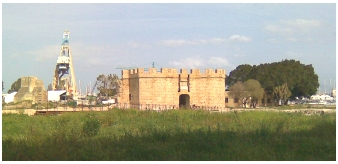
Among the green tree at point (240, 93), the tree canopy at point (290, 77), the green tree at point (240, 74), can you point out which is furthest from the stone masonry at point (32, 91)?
the green tree at point (240, 74)

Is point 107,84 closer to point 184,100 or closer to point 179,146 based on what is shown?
point 184,100

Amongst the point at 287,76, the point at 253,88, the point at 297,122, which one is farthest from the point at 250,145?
the point at 287,76

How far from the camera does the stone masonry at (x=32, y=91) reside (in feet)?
111

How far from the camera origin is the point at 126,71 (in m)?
29.2

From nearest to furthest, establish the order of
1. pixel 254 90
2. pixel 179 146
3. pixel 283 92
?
pixel 179 146 < pixel 283 92 < pixel 254 90

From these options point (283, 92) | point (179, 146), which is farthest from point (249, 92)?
point (179, 146)

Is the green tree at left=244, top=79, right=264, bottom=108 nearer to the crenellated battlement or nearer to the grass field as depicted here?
the crenellated battlement

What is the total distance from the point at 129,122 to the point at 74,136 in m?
4.21

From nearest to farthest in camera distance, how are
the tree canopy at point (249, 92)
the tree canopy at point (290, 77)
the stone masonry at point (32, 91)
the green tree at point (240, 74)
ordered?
the stone masonry at point (32, 91) < the tree canopy at point (249, 92) < the tree canopy at point (290, 77) < the green tree at point (240, 74)

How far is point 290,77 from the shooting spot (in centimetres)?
3938

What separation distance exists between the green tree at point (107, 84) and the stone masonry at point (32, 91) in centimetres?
509

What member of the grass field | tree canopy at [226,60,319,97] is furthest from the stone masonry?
the grass field

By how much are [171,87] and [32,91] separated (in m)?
14.4

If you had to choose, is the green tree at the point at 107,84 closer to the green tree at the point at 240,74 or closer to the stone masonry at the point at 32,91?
the stone masonry at the point at 32,91
